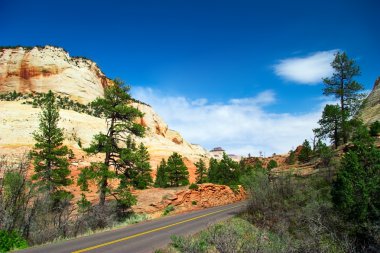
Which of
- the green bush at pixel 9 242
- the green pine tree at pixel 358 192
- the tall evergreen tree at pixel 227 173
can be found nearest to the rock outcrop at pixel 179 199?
the tall evergreen tree at pixel 227 173

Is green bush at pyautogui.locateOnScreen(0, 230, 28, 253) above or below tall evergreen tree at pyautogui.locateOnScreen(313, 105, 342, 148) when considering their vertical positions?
below

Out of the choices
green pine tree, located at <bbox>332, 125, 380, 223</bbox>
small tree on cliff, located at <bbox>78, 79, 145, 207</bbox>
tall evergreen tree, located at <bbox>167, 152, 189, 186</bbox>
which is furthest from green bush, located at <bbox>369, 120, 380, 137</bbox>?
tall evergreen tree, located at <bbox>167, 152, 189, 186</bbox>

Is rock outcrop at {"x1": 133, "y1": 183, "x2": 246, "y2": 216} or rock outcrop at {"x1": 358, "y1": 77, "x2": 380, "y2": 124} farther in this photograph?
rock outcrop at {"x1": 358, "y1": 77, "x2": 380, "y2": 124}

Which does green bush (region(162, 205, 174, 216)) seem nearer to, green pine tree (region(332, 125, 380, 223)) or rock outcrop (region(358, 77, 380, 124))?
green pine tree (region(332, 125, 380, 223))

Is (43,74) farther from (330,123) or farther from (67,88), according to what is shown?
(330,123)

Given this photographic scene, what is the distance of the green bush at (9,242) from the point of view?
1065 cm

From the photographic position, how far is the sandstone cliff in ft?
225

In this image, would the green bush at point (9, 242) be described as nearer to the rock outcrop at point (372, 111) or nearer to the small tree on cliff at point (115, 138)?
the small tree on cliff at point (115, 138)

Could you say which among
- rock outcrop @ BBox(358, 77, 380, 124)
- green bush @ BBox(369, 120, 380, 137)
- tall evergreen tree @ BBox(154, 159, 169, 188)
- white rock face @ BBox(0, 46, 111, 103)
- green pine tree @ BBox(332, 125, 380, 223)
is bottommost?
tall evergreen tree @ BBox(154, 159, 169, 188)

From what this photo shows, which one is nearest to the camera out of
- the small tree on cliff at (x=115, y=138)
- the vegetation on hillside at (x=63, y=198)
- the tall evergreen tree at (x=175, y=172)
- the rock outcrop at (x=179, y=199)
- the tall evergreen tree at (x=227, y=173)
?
the vegetation on hillside at (x=63, y=198)

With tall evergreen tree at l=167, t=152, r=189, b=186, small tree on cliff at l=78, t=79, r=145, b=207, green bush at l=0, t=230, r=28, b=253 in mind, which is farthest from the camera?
tall evergreen tree at l=167, t=152, r=189, b=186

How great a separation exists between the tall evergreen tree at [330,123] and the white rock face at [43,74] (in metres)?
90.0

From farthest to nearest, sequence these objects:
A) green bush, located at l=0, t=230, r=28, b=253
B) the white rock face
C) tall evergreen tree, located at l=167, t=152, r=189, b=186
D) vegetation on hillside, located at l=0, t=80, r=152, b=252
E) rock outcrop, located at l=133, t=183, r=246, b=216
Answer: the white rock face → tall evergreen tree, located at l=167, t=152, r=189, b=186 → rock outcrop, located at l=133, t=183, r=246, b=216 → vegetation on hillside, located at l=0, t=80, r=152, b=252 → green bush, located at l=0, t=230, r=28, b=253

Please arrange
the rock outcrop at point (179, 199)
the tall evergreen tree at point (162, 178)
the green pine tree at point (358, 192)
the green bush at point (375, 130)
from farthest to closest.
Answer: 1. the tall evergreen tree at point (162, 178)
2. the green bush at point (375, 130)
3. the rock outcrop at point (179, 199)
4. the green pine tree at point (358, 192)
